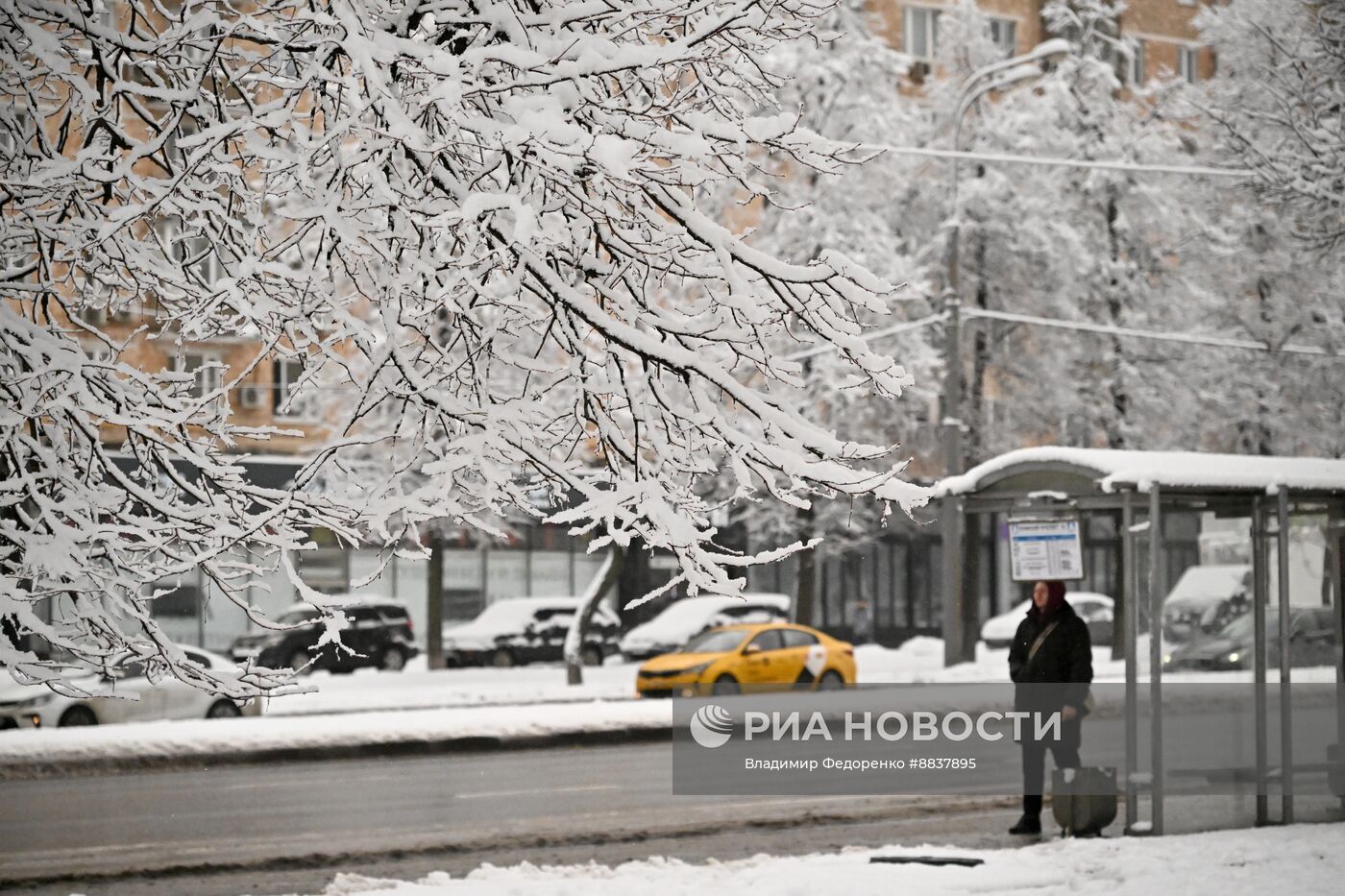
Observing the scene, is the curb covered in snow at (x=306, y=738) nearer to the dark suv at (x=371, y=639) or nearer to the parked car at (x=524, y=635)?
the dark suv at (x=371, y=639)

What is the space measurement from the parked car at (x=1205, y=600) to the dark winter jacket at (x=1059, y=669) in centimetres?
84

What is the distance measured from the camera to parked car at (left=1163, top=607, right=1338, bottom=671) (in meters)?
12.1

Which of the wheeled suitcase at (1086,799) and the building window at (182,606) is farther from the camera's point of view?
the building window at (182,606)

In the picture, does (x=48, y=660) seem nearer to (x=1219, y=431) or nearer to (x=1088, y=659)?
(x=1088, y=659)

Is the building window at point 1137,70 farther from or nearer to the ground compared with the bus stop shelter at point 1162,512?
farther from the ground

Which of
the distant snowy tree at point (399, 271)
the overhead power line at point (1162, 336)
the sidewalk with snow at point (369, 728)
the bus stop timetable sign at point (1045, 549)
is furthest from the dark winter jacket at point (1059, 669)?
the overhead power line at point (1162, 336)

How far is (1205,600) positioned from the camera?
13.2m

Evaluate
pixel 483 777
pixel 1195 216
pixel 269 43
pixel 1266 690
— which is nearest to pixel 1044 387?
pixel 1195 216

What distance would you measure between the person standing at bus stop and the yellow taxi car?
13323mm

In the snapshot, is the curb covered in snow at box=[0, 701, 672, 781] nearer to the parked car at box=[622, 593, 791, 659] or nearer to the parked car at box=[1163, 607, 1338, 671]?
the parked car at box=[1163, 607, 1338, 671]

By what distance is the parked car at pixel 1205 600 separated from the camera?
478 inches

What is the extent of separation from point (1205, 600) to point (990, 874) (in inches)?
187

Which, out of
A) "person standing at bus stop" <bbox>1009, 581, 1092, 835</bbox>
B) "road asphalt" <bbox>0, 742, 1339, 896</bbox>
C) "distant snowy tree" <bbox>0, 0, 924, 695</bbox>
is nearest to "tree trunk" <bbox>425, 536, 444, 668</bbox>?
"road asphalt" <bbox>0, 742, 1339, 896</bbox>

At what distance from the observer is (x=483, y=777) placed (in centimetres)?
1703
